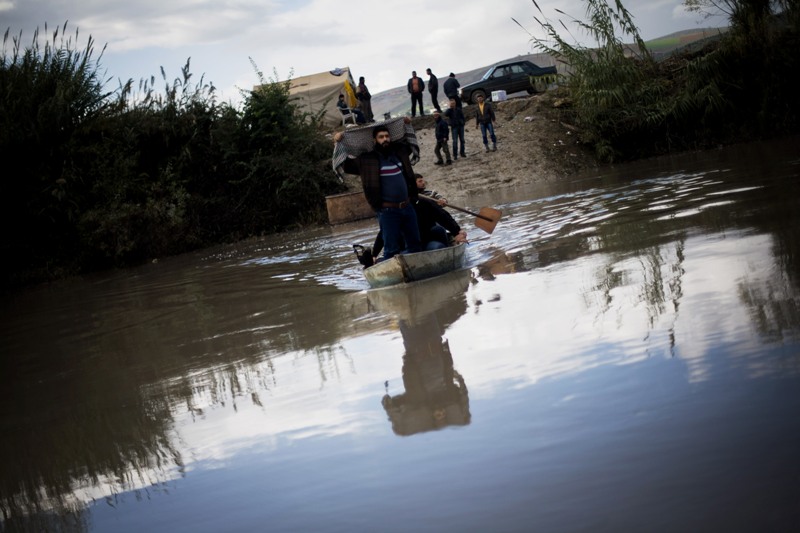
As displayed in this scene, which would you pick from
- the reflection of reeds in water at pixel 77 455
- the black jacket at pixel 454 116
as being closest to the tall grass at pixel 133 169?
the black jacket at pixel 454 116

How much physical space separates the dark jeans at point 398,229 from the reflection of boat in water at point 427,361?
0.80 m

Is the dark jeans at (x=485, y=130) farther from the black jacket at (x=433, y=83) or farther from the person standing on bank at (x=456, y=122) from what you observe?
the black jacket at (x=433, y=83)

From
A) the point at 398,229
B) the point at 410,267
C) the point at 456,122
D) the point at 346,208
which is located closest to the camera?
the point at 410,267

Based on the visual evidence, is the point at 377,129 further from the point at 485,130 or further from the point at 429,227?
the point at 485,130

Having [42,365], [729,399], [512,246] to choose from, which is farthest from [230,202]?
[729,399]

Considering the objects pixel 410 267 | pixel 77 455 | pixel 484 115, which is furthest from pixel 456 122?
pixel 77 455

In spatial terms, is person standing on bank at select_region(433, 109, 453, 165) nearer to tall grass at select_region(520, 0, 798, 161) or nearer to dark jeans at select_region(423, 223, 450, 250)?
tall grass at select_region(520, 0, 798, 161)

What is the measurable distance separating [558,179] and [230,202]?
33.5 feet

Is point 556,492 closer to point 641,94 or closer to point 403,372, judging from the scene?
point 403,372

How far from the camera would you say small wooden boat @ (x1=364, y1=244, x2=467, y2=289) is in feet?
35.5

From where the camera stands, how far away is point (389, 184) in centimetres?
1094

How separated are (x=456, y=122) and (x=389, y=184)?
18265 millimetres

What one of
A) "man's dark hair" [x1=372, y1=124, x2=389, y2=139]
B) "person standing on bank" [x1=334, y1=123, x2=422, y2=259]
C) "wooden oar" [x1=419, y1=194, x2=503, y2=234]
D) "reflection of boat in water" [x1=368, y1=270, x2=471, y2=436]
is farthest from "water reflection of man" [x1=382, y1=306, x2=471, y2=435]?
"wooden oar" [x1=419, y1=194, x2=503, y2=234]

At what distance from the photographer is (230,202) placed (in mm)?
27172
